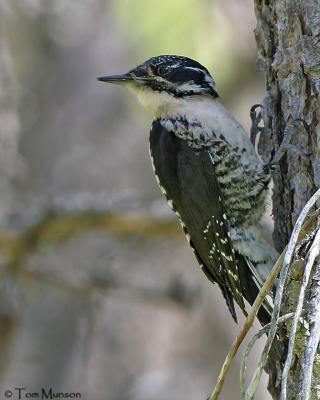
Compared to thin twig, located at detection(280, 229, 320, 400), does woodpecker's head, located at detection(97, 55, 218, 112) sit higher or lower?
higher

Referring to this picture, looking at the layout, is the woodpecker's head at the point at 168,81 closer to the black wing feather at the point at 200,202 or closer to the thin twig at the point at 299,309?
the black wing feather at the point at 200,202

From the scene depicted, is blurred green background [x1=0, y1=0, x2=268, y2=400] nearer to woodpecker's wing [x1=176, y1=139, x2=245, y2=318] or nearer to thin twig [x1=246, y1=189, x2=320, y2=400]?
woodpecker's wing [x1=176, y1=139, x2=245, y2=318]

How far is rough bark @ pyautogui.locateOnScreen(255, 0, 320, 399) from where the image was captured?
11.9ft

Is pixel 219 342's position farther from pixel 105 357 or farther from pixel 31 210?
pixel 31 210

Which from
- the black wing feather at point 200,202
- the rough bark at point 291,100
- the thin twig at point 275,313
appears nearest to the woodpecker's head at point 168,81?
the black wing feather at point 200,202

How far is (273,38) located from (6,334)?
2.87 m

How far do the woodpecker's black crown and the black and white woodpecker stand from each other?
24 millimetres

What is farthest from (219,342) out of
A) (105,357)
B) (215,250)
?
(215,250)

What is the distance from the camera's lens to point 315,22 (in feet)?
12.0

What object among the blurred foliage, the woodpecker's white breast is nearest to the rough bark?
the woodpecker's white breast

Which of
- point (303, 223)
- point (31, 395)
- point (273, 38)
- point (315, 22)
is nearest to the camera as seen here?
point (303, 223)

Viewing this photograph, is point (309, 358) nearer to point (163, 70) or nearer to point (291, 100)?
point (291, 100)

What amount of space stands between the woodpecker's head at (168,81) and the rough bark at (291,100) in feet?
2.28

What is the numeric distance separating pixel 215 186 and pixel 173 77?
2.18ft
